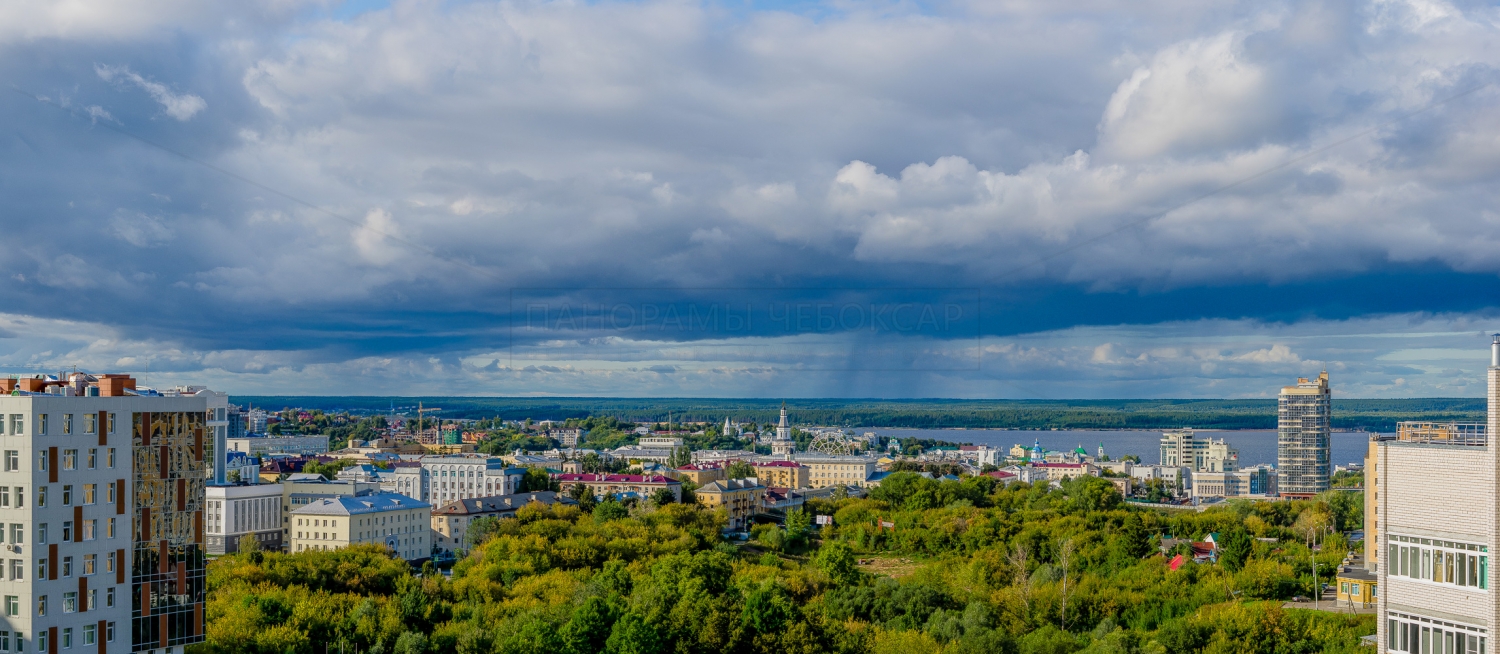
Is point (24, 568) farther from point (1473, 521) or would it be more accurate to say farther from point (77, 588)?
point (1473, 521)

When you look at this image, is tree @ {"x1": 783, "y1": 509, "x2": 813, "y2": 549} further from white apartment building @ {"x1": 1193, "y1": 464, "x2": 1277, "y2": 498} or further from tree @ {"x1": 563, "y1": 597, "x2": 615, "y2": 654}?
white apartment building @ {"x1": 1193, "y1": 464, "x2": 1277, "y2": 498}

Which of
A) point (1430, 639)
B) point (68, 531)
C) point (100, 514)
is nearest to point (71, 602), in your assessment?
point (68, 531)

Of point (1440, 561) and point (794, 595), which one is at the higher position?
point (1440, 561)

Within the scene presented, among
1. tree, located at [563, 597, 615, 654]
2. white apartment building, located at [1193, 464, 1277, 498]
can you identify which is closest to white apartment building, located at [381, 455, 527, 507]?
tree, located at [563, 597, 615, 654]

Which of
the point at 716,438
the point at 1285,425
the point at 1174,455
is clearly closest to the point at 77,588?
the point at 1285,425

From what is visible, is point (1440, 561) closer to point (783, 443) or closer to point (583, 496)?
point (583, 496)

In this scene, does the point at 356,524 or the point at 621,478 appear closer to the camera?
the point at 356,524

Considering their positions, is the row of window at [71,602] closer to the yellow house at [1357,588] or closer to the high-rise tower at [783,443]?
the yellow house at [1357,588]
